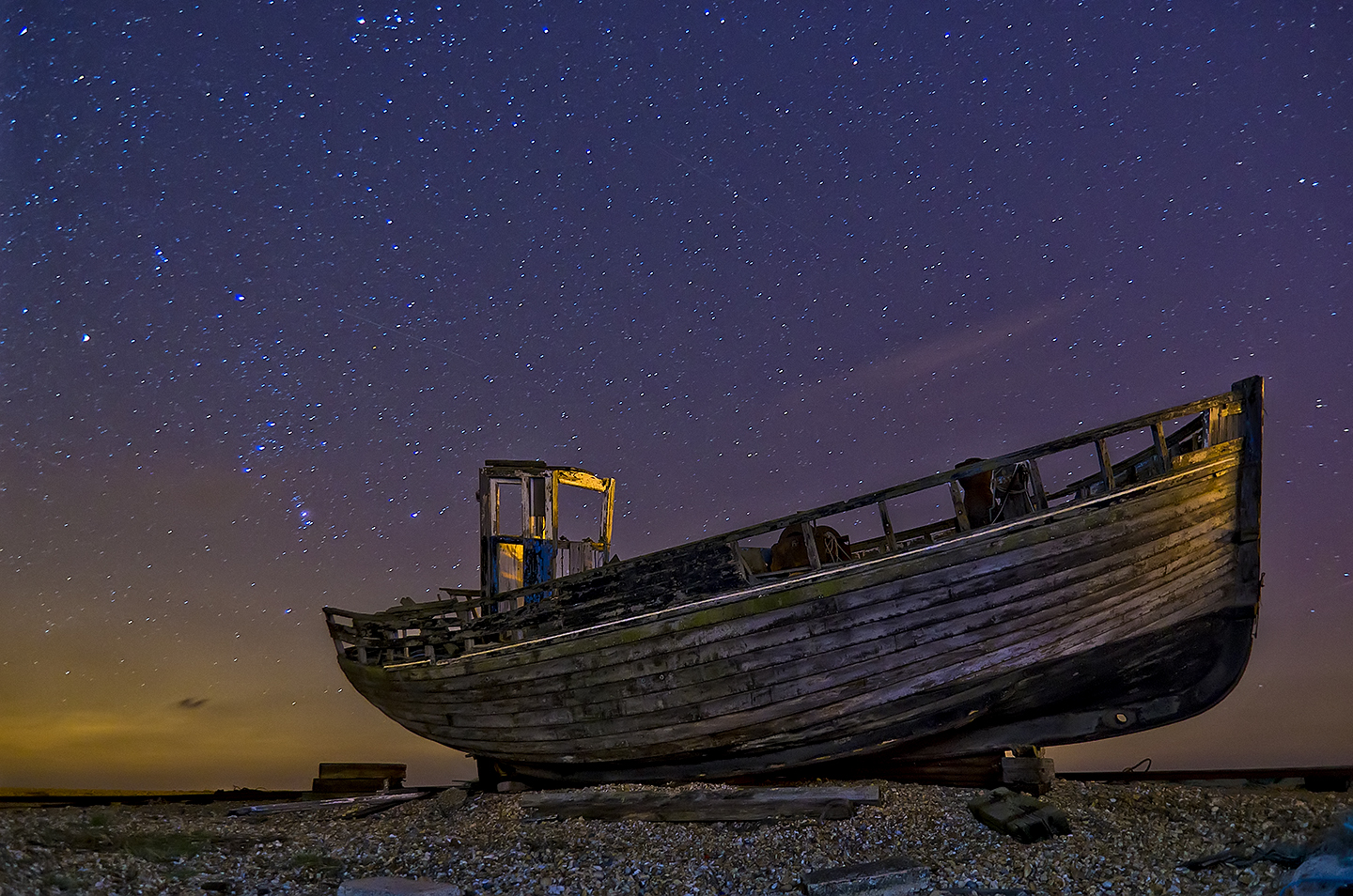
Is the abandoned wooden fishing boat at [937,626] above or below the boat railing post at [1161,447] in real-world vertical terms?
below

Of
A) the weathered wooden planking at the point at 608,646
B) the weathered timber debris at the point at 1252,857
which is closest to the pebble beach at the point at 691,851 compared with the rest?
the weathered timber debris at the point at 1252,857

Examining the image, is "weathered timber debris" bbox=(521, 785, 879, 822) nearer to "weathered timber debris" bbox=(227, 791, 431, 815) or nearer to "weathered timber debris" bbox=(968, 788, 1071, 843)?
"weathered timber debris" bbox=(968, 788, 1071, 843)

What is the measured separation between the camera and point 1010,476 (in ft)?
31.1

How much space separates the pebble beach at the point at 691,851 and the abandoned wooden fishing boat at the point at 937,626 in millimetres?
953

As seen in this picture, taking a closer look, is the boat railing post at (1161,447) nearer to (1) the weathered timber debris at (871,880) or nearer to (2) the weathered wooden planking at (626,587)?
(2) the weathered wooden planking at (626,587)

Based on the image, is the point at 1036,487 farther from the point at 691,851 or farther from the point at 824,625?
the point at 691,851

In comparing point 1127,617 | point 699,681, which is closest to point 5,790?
point 699,681

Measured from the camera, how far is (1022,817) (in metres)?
6.89

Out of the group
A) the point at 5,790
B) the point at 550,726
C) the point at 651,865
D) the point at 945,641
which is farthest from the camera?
the point at 5,790

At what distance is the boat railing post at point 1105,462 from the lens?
8727 millimetres

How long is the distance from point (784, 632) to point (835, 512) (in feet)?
4.44

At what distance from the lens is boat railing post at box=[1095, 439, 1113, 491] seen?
873 cm

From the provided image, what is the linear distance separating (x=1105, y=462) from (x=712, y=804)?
514cm

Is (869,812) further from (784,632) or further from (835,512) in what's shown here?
(835,512)
